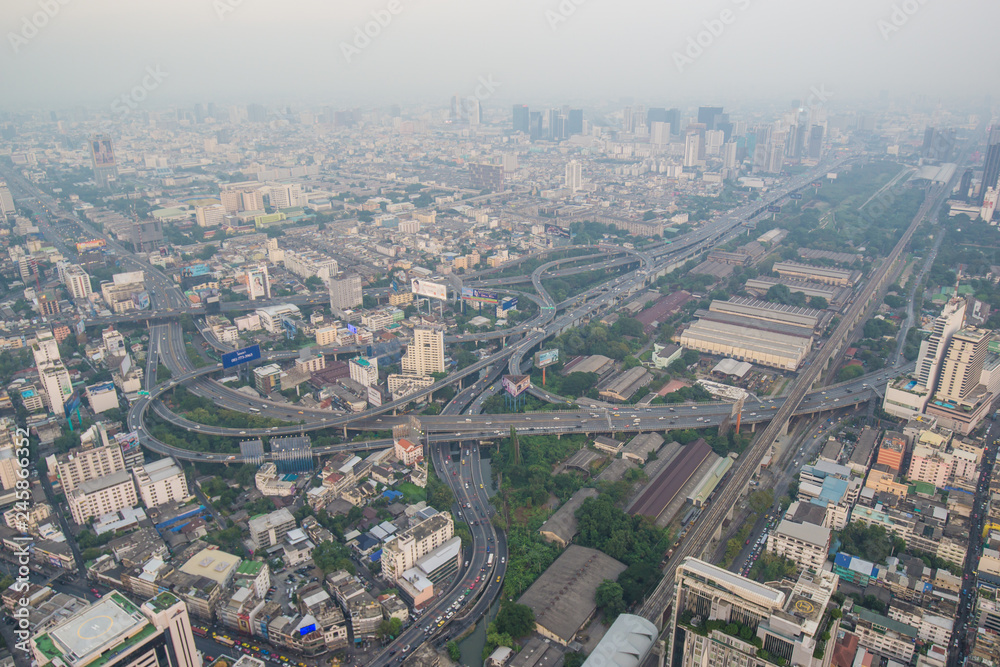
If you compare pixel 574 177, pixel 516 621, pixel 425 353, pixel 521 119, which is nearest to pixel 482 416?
pixel 425 353

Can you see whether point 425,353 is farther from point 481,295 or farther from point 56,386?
point 56,386

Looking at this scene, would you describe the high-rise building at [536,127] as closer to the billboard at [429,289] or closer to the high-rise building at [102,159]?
the high-rise building at [102,159]

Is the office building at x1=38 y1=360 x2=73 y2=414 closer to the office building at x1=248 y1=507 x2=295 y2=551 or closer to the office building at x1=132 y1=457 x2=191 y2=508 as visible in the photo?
the office building at x1=132 y1=457 x2=191 y2=508

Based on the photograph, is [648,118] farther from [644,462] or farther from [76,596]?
[76,596]

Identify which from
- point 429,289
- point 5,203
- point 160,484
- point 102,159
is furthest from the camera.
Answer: point 102,159

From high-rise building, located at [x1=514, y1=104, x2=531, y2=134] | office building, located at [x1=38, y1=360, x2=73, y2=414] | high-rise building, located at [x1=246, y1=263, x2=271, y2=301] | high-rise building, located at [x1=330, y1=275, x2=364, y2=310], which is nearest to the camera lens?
office building, located at [x1=38, y1=360, x2=73, y2=414]

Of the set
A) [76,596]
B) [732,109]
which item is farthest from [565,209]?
[732,109]

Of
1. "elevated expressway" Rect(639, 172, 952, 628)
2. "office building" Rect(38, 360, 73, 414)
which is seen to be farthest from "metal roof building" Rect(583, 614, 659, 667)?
"office building" Rect(38, 360, 73, 414)
